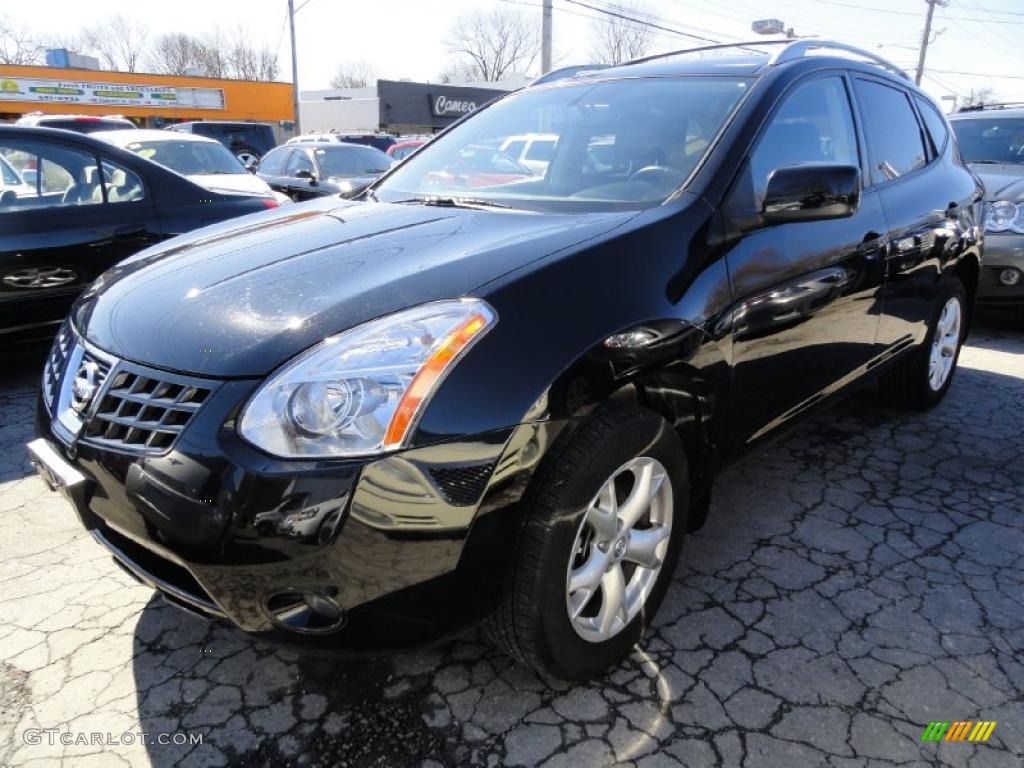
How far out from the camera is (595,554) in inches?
76.7

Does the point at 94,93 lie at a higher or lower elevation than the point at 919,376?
higher

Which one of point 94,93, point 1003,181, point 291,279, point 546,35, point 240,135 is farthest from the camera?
point 94,93

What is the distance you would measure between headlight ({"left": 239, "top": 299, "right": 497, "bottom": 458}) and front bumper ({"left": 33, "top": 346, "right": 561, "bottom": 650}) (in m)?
0.04

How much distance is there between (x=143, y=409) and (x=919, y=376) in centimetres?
365

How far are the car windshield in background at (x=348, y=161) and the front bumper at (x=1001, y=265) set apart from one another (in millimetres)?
7535

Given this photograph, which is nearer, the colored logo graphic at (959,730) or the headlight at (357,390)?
the headlight at (357,390)

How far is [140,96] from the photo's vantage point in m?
33.3

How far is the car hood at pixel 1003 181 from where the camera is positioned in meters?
5.66

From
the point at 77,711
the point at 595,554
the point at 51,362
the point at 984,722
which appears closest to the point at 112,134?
the point at 51,362

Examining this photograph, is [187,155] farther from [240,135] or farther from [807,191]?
[240,135]

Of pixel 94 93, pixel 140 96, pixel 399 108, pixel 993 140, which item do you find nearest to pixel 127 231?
pixel 993 140

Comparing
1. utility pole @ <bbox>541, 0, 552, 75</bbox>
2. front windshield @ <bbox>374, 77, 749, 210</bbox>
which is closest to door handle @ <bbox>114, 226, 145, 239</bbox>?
front windshield @ <bbox>374, 77, 749, 210</bbox>

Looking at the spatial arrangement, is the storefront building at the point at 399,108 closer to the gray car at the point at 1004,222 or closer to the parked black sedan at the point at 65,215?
the gray car at the point at 1004,222

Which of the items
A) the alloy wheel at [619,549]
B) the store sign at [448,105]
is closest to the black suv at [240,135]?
the alloy wheel at [619,549]
